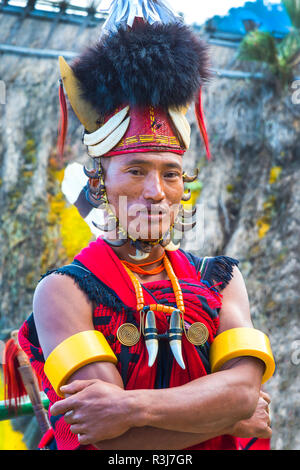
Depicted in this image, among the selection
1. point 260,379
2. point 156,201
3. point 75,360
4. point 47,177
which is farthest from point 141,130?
point 47,177

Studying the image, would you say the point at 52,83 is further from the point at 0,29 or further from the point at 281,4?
the point at 281,4

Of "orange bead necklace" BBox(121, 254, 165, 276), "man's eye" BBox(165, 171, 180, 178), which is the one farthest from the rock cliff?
"man's eye" BBox(165, 171, 180, 178)

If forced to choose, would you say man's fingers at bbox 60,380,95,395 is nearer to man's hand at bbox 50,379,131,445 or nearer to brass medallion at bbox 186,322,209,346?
man's hand at bbox 50,379,131,445

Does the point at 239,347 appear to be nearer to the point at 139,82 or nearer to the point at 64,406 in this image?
the point at 64,406

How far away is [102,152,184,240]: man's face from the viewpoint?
2.11 meters

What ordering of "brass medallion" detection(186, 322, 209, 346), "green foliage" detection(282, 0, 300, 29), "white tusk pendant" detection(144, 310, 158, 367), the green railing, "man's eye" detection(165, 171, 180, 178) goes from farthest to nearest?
"green foliage" detection(282, 0, 300, 29)
the green railing
"man's eye" detection(165, 171, 180, 178)
"brass medallion" detection(186, 322, 209, 346)
"white tusk pendant" detection(144, 310, 158, 367)

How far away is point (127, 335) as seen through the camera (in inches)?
79.9

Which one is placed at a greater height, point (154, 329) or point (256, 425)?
point (154, 329)

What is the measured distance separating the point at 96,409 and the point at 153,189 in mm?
826

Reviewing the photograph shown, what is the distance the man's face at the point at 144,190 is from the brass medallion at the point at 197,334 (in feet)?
1.25

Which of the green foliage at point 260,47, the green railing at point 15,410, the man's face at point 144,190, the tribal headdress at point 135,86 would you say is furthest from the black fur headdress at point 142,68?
the green foliage at point 260,47

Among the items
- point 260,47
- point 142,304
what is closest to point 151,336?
point 142,304

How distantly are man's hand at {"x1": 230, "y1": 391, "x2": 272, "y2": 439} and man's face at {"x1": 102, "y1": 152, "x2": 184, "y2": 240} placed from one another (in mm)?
796

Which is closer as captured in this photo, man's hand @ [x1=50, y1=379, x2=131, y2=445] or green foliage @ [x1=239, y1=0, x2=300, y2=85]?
man's hand @ [x1=50, y1=379, x2=131, y2=445]
